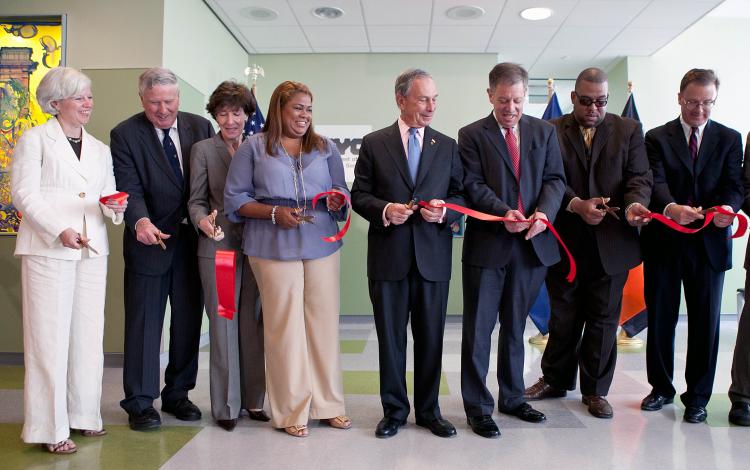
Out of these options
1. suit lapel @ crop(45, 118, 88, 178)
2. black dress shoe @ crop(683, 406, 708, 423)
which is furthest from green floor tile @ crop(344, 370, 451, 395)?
suit lapel @ crop(45, 118, 88, 178)

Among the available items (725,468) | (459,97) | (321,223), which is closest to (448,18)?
(459,97)

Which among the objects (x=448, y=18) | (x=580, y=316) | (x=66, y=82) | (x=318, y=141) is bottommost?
(x=580, y=316)

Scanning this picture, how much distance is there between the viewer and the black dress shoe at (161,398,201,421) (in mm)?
3377

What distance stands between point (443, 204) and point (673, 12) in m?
4.68

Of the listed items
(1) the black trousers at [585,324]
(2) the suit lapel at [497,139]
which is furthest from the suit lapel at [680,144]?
(2) the suit lapel at [497,139]

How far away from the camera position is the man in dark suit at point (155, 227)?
10.6ft

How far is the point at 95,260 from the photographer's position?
120 inches

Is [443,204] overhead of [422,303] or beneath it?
overhead

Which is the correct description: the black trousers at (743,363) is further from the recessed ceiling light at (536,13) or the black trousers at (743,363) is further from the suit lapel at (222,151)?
the recessed ceiling light at (536,13)

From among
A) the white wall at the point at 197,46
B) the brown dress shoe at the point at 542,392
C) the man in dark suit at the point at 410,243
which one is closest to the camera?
the man in dark suit at the point at 410,243

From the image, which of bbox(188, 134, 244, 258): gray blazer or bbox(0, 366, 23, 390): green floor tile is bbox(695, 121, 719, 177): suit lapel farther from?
bbox(0, 366, 23, 390): green floor tile

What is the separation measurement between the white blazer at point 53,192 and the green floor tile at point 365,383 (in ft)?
6.33

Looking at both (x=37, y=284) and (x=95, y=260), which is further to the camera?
(x=95, y=260)

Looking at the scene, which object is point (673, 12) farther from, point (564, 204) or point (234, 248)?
point (234, 248)
